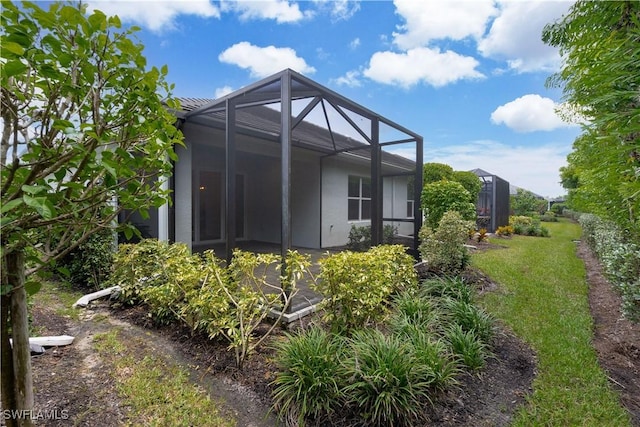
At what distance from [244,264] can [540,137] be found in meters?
15.1

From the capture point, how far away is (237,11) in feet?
17.3

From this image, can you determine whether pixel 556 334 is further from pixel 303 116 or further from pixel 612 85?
pixel 303 116

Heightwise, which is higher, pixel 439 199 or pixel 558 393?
pixel 439 199

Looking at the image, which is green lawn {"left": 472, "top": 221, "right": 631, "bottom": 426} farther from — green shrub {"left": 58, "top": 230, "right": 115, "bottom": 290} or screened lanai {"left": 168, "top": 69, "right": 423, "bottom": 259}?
green shrub {"left": 58, "top": 230, "right": 115, "bottom": 290}

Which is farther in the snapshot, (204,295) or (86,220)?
(204,295)

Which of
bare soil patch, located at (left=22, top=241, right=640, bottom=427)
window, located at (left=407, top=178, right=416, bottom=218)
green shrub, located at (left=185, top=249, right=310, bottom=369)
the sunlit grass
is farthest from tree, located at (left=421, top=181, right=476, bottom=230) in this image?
the sunlit grass

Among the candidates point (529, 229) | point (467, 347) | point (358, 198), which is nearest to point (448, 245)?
point (467, 347)

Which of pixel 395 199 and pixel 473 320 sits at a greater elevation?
pixel 395 199

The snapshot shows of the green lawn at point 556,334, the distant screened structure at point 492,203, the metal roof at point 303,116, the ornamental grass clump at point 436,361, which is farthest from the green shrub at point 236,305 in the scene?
the distant screened structure at point 492,203

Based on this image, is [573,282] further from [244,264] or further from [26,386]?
[26,386]

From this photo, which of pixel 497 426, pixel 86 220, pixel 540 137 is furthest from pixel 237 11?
pixel 540 137

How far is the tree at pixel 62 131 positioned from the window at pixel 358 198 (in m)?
9.06

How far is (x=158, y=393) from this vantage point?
9.05 ft

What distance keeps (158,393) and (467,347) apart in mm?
3181
